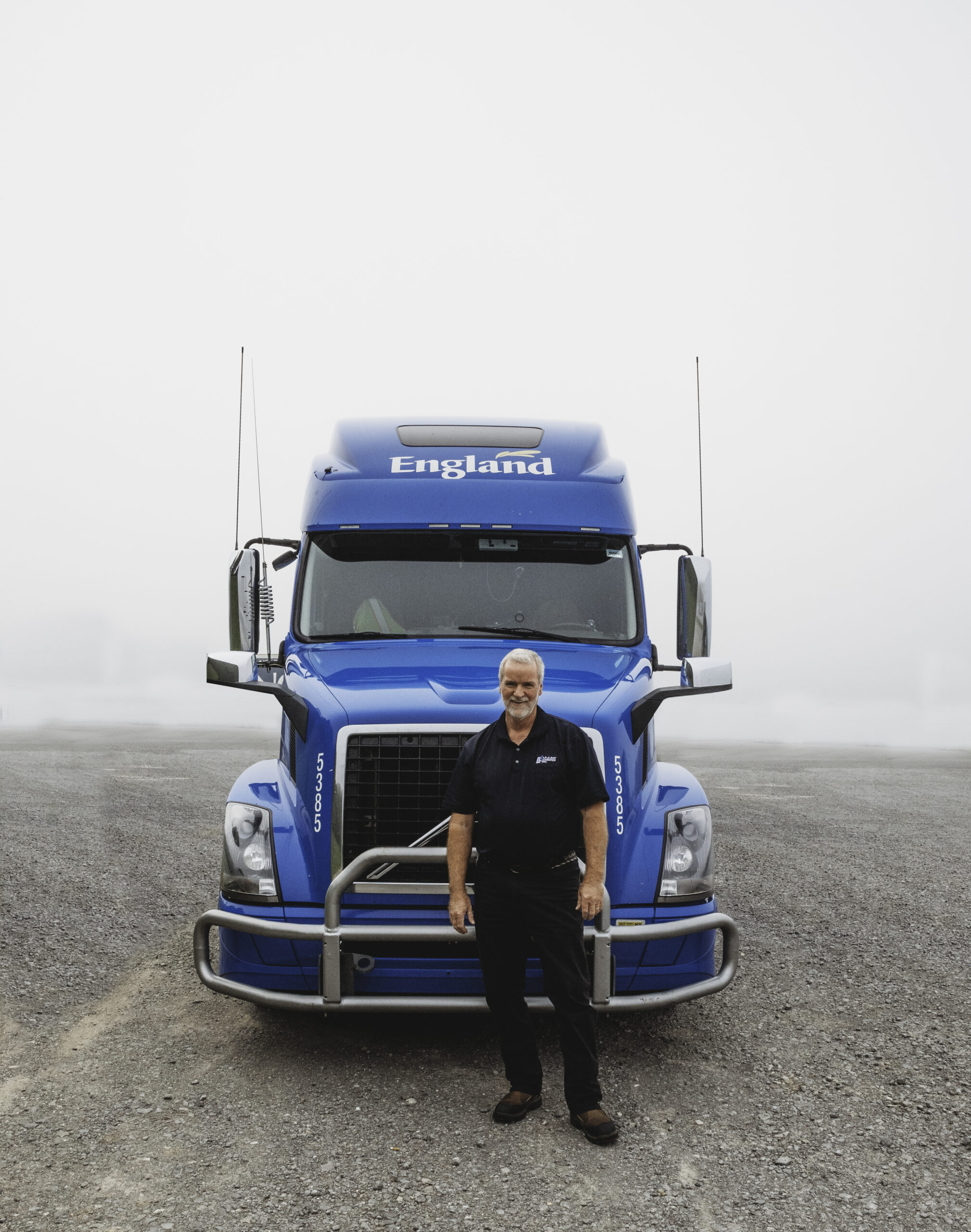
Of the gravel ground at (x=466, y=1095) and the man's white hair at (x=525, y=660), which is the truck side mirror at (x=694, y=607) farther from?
the man's white hair at (x=525, y=660)

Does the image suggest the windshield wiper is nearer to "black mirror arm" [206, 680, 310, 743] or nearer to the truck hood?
the truck hood

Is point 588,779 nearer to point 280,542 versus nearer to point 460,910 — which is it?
point 460,910

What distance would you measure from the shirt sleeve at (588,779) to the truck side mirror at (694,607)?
7.59ft

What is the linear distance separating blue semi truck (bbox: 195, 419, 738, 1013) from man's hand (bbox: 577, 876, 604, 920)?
0.64ft

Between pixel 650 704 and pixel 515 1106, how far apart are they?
202 cm

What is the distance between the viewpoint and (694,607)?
6582 millimetres

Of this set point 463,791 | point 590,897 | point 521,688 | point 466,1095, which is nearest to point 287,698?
point 463,791

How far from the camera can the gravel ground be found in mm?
3787

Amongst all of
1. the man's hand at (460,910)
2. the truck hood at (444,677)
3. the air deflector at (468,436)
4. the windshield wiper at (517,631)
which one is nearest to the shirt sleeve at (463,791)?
the man's hand at (460,910)

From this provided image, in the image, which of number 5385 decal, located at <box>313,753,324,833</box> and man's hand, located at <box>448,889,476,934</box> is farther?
number 5385 decal, located at <box>313,753,324,833</box>

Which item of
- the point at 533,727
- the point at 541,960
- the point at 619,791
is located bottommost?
the point at 541,960

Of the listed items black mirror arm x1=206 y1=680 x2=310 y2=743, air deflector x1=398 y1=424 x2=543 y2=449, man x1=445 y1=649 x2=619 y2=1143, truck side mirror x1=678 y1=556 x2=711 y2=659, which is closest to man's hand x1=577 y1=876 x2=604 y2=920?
man x1=445 y1=649 x2=619 y2=1143

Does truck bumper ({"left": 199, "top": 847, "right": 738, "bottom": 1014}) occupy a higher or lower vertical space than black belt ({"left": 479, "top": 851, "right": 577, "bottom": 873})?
lower

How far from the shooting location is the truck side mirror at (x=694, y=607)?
6.52m
